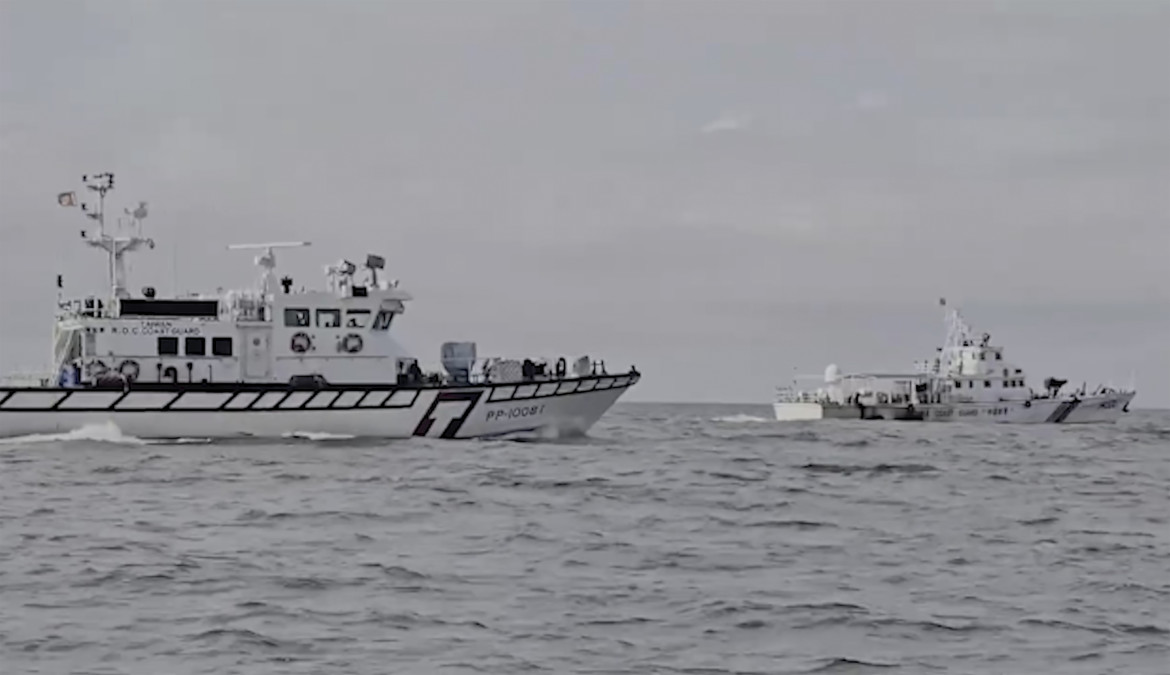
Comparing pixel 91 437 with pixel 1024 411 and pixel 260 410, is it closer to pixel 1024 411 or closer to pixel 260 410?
pixel 260 410

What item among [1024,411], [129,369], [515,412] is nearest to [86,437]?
[129,369]

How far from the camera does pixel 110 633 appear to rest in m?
19.0

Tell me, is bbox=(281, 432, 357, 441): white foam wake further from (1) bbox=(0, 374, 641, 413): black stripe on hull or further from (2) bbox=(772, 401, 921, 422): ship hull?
(2) bbox=(772, 401, 921, 422): ship hull

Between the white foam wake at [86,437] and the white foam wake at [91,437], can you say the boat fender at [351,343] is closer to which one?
the white foam wake at [91,437]

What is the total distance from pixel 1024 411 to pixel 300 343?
62034mm

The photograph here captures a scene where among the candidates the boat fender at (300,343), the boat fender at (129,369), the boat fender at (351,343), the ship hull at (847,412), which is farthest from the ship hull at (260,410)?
the ship hull at (847,412)

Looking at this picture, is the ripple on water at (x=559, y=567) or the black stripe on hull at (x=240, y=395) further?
the black stripe on hull at (x=240, y=395)

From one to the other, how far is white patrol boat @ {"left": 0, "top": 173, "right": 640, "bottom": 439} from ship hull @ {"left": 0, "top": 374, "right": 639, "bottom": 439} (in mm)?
41

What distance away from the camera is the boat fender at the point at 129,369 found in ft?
161

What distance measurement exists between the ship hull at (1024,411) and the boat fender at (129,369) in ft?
198

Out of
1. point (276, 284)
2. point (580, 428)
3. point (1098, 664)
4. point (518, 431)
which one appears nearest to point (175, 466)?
point (276, 284)

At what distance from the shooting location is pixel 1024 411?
10044 cm

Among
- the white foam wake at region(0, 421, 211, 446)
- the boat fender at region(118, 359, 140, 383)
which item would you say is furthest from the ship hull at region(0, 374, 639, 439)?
the boat fender at region(118, 359, 140, 383)

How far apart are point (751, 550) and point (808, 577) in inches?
116
